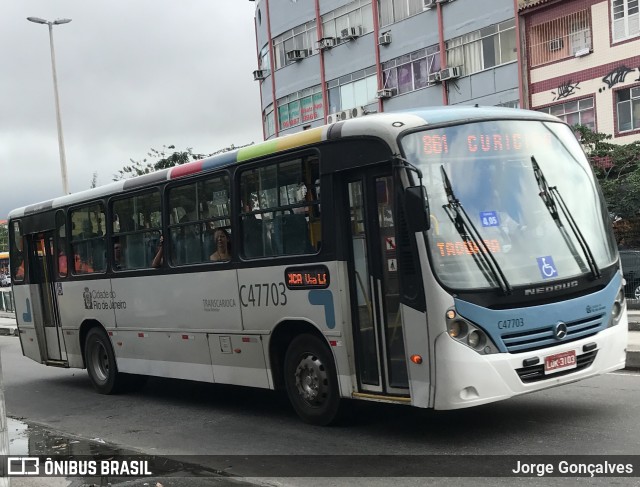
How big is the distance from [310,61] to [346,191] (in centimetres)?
3436

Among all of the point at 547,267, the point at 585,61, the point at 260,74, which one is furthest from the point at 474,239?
the point at 260,74

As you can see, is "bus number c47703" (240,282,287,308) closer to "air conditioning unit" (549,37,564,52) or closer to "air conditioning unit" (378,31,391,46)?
"air conditioning unit" (549,37,564,52)

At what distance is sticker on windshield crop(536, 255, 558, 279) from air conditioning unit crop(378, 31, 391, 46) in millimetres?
30376

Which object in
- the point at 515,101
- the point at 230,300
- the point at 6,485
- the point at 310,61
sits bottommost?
the point at 6,485

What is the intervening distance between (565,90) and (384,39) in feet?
30.9

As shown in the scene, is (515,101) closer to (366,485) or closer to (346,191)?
(346,191)

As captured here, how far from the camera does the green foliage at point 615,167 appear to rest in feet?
74.0

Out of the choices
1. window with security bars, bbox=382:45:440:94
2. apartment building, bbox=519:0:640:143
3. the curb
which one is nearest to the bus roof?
the curb

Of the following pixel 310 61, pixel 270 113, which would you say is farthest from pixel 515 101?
pixel 270 113

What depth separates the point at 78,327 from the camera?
12.9 metres

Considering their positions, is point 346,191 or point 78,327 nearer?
point 346,191

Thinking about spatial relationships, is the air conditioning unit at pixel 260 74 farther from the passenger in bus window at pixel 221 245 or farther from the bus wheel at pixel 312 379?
the bus wheel at pixel 312 379

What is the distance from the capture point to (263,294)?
29.3 feet

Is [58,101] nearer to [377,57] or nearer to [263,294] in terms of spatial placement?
[377,57]
